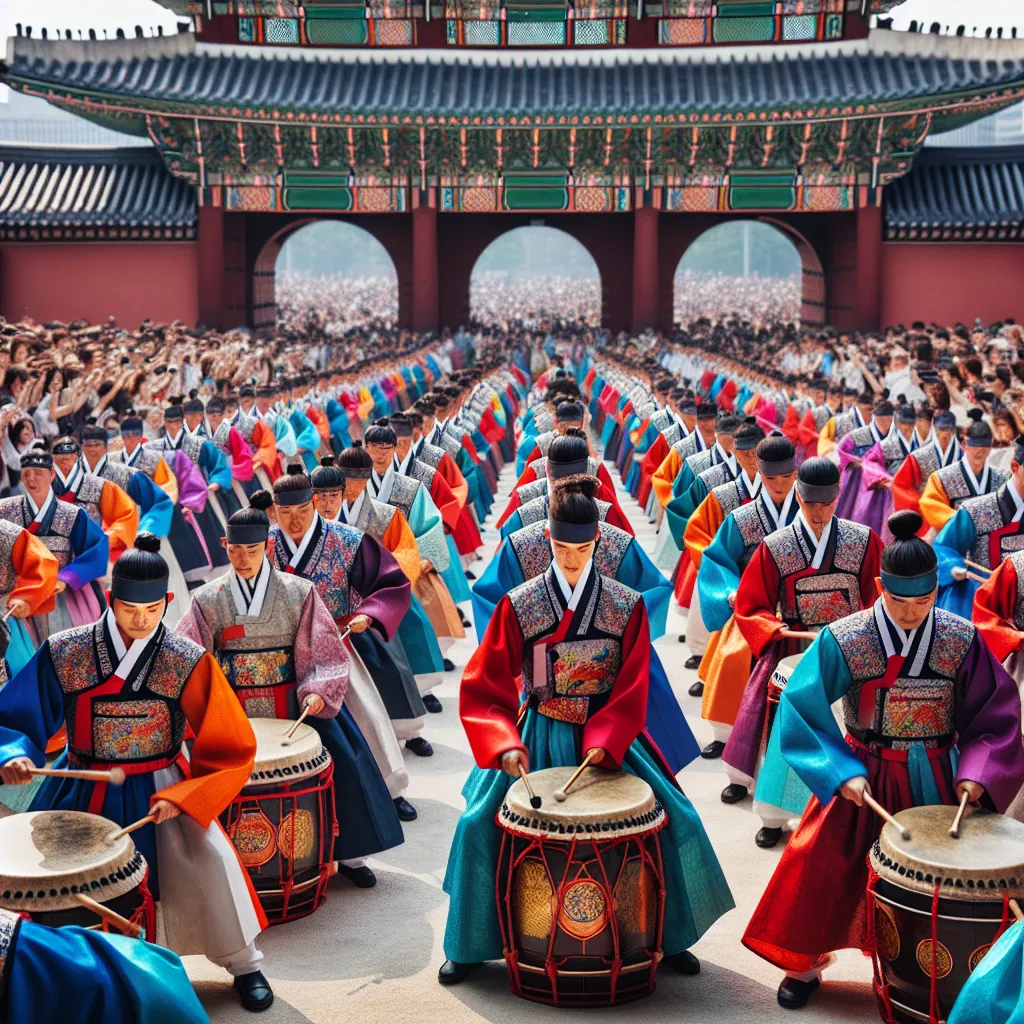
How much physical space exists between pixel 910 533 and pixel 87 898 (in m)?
2.67

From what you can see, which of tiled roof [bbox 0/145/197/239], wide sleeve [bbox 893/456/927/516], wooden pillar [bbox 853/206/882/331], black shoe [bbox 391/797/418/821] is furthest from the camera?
tiled roof [bbox 0/145/197/239]

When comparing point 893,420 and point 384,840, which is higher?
point 893,420

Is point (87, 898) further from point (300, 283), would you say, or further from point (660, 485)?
point (300, 283)

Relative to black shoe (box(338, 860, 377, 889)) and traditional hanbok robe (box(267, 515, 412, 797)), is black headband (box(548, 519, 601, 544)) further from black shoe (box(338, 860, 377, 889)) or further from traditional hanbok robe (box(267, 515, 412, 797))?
black shoe (box(338, 860, 377, 889))

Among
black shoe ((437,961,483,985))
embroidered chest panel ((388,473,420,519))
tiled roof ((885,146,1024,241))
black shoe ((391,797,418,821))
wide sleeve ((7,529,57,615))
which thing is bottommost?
black shoe ((391,797,418,821))

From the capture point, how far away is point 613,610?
5141mm

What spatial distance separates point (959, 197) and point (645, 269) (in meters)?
5.59

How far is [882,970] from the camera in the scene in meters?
4.52

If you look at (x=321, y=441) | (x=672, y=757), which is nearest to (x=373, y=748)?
(x=672, y=757)

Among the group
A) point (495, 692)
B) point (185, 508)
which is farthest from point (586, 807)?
point (185, 508)

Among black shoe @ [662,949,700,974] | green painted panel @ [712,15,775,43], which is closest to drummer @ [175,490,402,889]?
black shoe @ [662,949,700,974]

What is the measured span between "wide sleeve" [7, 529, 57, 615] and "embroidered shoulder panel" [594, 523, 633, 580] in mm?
2711

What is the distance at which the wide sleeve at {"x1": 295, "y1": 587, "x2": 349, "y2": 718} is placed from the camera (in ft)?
18.6

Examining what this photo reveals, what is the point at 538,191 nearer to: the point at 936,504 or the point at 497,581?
the point at 936,504
